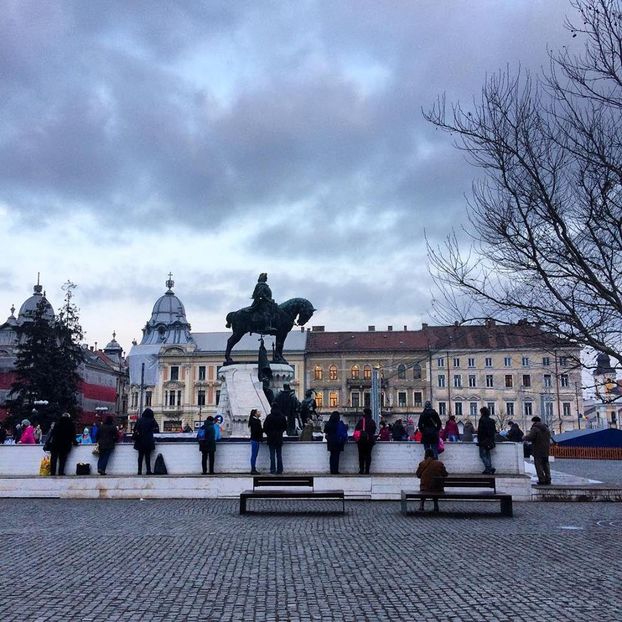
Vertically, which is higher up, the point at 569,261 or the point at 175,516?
the point at 569,261

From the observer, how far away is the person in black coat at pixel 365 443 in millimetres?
18109

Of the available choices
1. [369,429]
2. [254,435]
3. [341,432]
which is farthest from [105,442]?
[369,429]

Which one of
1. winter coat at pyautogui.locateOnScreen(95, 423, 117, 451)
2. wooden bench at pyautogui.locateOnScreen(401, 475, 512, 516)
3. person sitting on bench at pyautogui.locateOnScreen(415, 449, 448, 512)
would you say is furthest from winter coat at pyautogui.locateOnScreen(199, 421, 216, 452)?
person sitting on bench at pyautogui.locateOnScreen(415, 449, 448, 512)

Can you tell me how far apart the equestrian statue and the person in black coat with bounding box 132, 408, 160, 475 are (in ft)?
32.0

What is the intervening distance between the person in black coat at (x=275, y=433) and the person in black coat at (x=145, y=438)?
9.27 feet

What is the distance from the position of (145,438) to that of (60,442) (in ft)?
7.41

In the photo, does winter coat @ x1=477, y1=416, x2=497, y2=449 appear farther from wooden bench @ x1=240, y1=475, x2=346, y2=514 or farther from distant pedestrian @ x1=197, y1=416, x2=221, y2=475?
distant pedestrian @ x1=197, y1=416, x2=221, y2=475

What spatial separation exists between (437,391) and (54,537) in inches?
3254

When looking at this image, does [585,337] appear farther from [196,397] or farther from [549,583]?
[196,397]

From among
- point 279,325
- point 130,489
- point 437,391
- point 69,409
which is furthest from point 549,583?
point 437,391

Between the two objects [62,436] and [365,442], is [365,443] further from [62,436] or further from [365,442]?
[62,436]

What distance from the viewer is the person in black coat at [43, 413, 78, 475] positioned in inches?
737

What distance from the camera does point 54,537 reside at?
37.9 ft

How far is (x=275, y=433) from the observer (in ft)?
59.2
